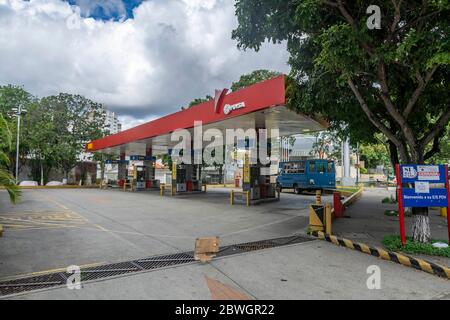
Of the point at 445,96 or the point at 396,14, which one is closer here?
the point at 396,14

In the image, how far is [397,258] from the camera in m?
5.92

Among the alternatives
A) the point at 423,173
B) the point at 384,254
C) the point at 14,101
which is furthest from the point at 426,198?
the point at 14,101

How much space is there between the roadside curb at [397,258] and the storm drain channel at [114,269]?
120 cm

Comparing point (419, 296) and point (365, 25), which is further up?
point (365, 25)

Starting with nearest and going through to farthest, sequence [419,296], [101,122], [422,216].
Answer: [419,296], [422,216], [101,122]

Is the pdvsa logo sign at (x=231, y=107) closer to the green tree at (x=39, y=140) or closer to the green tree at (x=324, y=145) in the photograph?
the green tree at (x=39, y=140)

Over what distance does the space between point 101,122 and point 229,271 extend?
109 ft

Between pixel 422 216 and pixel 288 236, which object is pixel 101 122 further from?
pixel 422 216

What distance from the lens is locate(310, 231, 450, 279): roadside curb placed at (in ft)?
17.3

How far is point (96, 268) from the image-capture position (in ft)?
17.3

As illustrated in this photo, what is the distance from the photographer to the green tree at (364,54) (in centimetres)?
587

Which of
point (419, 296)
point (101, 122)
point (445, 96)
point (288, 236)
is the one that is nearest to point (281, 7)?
point (445, 96)

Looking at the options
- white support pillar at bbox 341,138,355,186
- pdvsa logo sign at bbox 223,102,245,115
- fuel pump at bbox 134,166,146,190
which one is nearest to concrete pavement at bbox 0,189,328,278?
pdvsa logo sign at bbox 223,102,245,115
